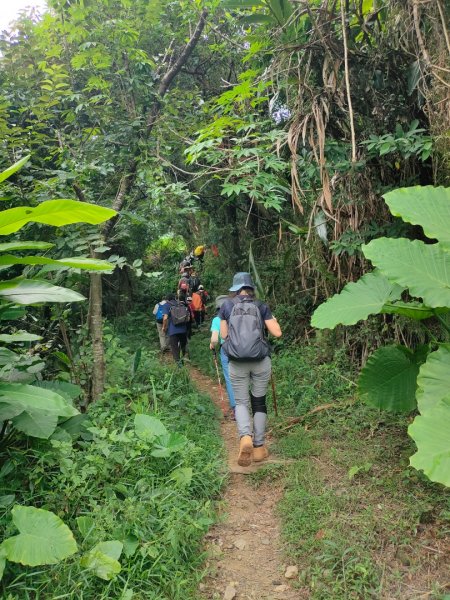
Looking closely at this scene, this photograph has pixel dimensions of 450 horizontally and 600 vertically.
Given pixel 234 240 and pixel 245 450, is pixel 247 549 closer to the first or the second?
pixel 245 450

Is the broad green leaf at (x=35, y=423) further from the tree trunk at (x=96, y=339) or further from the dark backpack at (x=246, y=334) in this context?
the dark backpack at (x=246, y=334)

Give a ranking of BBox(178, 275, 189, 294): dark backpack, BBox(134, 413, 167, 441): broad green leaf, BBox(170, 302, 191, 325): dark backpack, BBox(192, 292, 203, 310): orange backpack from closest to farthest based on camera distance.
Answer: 1. BBox(134, 413, 167, 441): broad green leaf
2. BBox(170, 302, 191, 325): dark backpack
3. BBox(178, 275, 189, 294): dark backpack
4. BBox(192, 292, 203, 310): orange backpack

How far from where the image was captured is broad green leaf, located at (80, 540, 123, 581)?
2369 mm

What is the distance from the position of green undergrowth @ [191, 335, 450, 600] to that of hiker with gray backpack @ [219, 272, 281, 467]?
0.30 meters

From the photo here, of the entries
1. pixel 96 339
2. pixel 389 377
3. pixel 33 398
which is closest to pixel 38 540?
pixel 33 398

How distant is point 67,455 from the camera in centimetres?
312

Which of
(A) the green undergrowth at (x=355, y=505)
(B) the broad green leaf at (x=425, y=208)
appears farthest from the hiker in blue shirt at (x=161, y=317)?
(B) the broad green leaf at (x=425, y=208)

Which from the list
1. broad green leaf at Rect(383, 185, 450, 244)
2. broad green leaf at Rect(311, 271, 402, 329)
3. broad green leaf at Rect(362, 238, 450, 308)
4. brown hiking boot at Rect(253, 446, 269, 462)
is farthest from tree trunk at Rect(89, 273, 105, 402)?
broad green leaf at Rect(383, 185, 450, 244)

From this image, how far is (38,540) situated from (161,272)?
7.89 ft

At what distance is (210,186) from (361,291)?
7.11 m

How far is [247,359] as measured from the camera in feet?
12.8

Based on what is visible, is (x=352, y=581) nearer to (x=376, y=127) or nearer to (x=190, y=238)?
(x=376, y=127)

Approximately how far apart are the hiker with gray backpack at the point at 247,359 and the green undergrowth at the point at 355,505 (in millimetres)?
299

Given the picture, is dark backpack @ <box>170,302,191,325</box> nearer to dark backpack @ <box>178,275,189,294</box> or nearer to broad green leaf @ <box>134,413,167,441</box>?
dark backpack @ <box>178,275,189,294</box>
